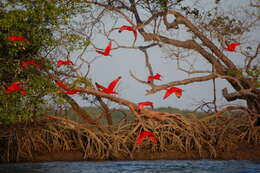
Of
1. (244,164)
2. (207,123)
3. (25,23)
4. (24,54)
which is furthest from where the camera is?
(207,123)

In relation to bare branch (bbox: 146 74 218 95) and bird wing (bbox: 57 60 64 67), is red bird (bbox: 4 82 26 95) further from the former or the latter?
bare branch (bbox: 146 74 218 95)

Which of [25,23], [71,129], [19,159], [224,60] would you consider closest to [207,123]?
[224,60]

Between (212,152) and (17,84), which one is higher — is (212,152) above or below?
below

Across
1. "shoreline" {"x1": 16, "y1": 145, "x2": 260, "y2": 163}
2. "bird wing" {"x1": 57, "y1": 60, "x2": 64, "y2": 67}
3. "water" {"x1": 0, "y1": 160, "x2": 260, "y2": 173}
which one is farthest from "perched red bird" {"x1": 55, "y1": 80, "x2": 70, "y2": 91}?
"shoreline" {"x1": 16, "y1": 145, "x2": 260, "y2": 163}

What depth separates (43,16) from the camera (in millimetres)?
9172

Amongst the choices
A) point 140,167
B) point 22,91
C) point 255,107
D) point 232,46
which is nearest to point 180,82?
point 232,46

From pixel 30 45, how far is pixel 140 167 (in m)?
3.78

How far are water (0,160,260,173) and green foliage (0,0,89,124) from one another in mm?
1522

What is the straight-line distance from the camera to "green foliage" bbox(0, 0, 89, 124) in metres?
8.97

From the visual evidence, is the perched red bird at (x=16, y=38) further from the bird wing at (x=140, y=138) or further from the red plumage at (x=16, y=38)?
the bird wing at (x=140, y=138)

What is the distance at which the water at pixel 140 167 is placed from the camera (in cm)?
980

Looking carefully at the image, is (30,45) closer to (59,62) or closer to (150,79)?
(59,62)

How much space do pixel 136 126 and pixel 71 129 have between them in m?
1.85

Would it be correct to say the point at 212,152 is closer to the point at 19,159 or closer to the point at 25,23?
the point at 19,159
